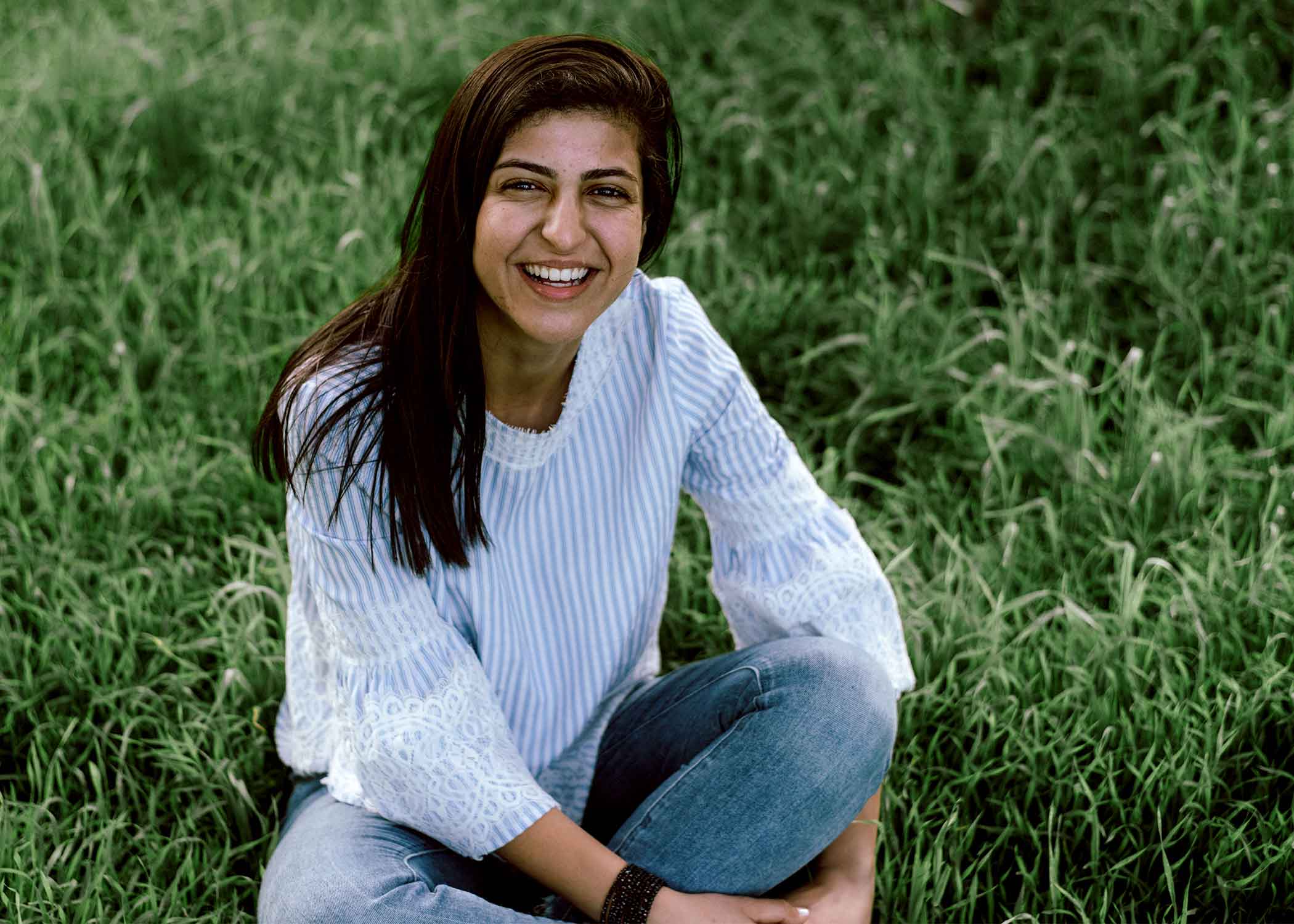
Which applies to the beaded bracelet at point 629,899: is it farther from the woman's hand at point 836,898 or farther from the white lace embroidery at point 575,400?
the white lace embroidery at point 575,400

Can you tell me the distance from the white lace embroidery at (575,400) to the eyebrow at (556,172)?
23cm

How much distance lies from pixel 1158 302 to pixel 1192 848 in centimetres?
136

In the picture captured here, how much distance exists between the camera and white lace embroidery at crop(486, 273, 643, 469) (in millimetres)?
1908

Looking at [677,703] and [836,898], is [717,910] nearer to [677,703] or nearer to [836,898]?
[836,898]

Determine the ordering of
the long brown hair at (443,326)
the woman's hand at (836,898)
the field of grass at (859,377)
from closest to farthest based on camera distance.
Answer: the long brown hair at (443,326)
the woman's hand at (836,898)
the field of grass at (859,377)

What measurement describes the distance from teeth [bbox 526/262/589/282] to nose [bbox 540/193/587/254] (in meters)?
0.03

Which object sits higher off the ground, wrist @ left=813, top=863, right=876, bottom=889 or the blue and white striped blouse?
the blue and white striped blouse

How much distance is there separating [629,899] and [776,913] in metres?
0.20

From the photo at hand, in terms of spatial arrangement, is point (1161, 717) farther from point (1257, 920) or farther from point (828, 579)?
point (828, 579)

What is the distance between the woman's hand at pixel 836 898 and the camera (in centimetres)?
189

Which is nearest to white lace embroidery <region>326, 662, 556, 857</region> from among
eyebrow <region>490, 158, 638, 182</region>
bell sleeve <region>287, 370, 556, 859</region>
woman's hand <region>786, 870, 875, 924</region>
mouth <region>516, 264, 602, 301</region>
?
bell sleeve <region>287, 370, 556, 859</region>

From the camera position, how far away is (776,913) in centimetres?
184

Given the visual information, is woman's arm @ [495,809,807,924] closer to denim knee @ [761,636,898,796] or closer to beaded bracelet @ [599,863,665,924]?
beaded bracelet @ [599,863,665,924]

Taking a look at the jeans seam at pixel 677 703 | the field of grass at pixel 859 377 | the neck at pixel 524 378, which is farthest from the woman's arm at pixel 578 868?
the neck at pixel 524 378
